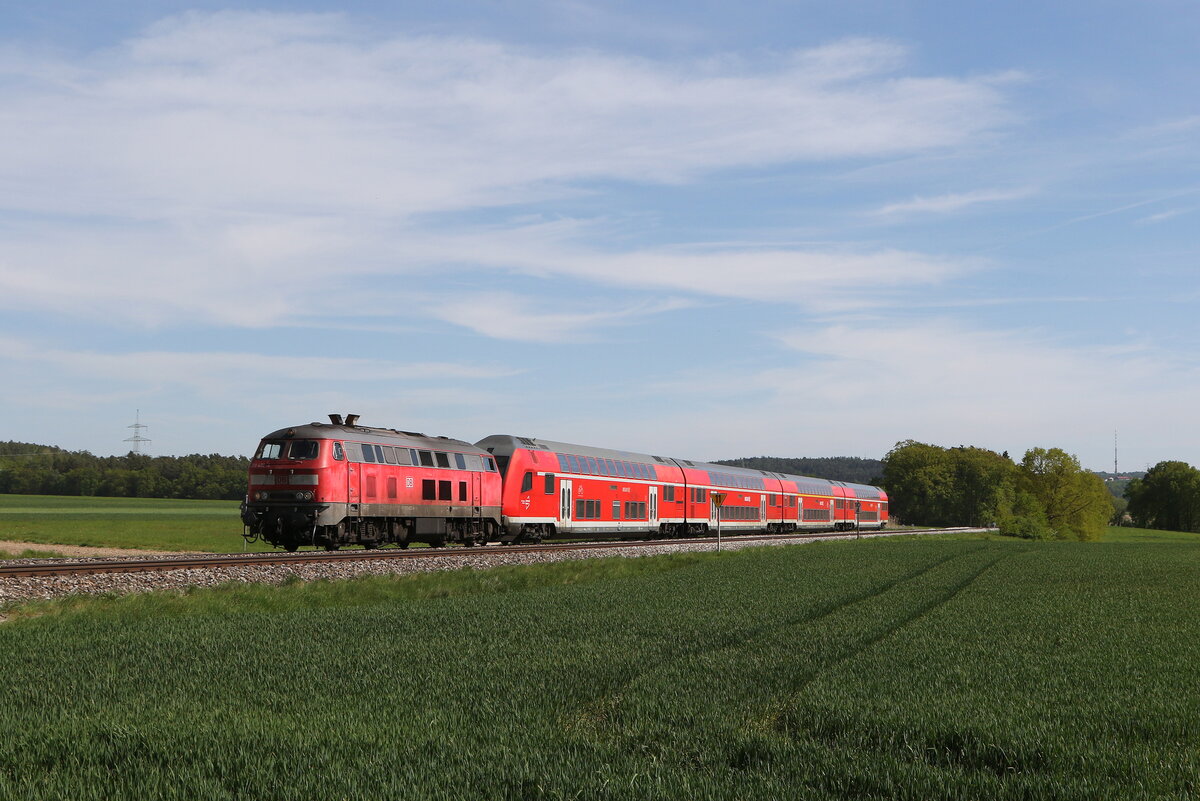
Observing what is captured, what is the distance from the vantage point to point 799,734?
8969 mm

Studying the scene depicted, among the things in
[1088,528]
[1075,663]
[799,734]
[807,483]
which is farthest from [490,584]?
[1088,528]

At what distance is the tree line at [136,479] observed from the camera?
14200 centimetres

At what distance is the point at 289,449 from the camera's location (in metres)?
32.5

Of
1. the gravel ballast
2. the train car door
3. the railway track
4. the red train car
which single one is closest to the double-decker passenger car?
the train car door

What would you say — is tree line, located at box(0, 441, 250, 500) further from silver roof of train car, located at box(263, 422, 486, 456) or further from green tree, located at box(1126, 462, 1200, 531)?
green tree, located at box(1126, 462, 1200, 531)

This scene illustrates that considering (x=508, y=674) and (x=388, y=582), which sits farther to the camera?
(x=388, y=582)

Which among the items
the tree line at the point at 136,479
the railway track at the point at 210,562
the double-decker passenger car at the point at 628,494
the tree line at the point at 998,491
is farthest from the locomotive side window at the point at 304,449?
the tree line at the point at 136,479

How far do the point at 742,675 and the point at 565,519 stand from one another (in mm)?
34726

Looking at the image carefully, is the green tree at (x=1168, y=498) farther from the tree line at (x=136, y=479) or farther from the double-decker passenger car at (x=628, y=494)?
the tree line at (x=136, y=479)

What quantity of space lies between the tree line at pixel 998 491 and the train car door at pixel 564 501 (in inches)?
2429

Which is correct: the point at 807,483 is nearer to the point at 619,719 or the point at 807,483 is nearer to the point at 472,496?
the point at 472,496

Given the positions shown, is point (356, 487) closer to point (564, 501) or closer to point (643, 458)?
point (564, 501)

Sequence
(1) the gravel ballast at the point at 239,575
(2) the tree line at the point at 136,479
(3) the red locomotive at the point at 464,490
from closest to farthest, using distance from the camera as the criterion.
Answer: (1) the gravel ballast at the point at 239,575 → (3) the red locomotive at the point at 464,490 → (2) the tree line at the point at 136,479

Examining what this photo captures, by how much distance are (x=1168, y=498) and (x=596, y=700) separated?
601ft
